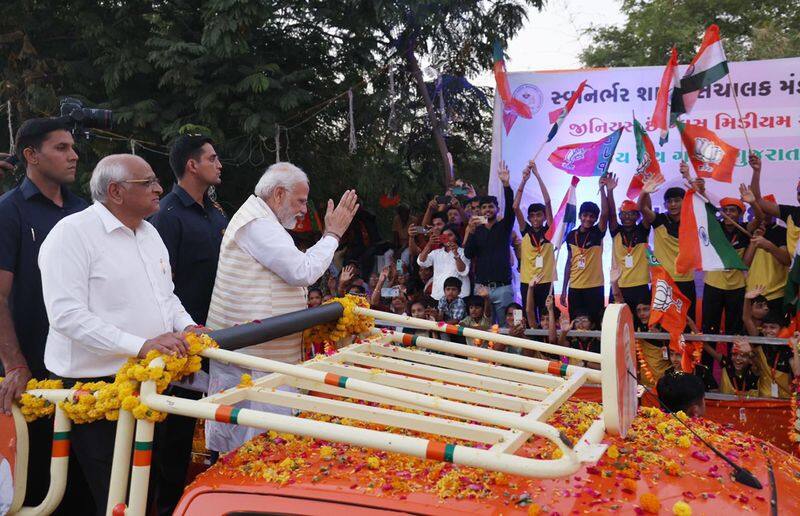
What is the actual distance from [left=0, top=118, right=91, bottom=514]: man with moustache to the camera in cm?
44

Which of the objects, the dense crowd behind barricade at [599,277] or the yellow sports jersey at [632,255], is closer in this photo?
the dense crowd behind barricade at [599,277]

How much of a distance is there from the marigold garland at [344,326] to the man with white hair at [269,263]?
0.10 metres

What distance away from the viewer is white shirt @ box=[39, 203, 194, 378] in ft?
8.23

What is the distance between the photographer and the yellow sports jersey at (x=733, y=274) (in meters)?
6.63

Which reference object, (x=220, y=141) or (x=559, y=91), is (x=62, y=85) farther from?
(x=559, y=91)

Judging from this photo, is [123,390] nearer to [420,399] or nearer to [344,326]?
[420,399]

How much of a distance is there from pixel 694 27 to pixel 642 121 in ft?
40.9

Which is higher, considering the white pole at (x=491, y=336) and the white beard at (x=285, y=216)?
the white beard at (x=285, y=216)

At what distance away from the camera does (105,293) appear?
2.68m

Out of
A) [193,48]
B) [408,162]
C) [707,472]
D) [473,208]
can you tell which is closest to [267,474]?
[707,472]

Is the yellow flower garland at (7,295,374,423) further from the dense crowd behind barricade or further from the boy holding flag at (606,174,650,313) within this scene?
the boy holding flag at (606,174,650,313)

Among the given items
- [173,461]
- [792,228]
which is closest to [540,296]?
[792,228]

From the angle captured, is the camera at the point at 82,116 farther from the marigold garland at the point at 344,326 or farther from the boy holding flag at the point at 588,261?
the boy holding flag at the point at 588,261

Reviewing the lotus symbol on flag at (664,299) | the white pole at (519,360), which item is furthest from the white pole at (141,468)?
the lotus symbol on flag at (664,299)
